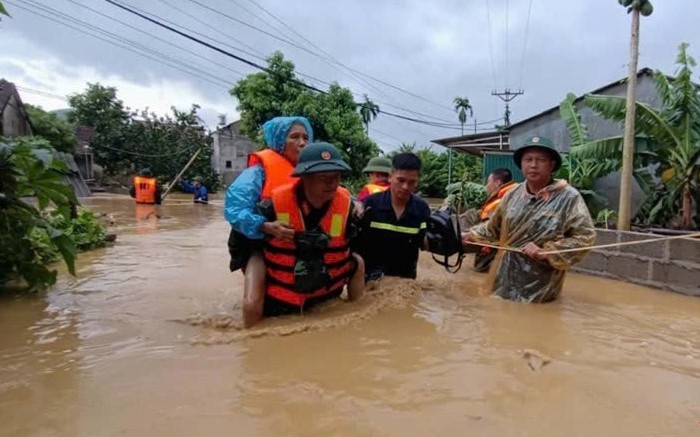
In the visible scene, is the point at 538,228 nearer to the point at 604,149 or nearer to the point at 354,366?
the point at 354,366

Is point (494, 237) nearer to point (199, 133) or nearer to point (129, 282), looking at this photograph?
point (129, 282)

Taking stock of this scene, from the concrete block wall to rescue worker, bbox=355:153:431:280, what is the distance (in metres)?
3.13

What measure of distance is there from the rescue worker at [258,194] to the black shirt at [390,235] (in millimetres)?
819

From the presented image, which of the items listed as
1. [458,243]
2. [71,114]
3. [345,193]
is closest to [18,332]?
[345,193]

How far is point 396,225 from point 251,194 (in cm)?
130

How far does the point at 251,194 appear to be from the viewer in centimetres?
371

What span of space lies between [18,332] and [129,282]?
195 centimetres

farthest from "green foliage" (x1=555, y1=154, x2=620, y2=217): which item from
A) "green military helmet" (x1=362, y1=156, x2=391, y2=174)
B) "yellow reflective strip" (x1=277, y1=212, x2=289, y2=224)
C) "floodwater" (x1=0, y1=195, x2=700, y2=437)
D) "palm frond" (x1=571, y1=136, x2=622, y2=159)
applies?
"yellow reflective strip" (x1=277, y1=212, x2=289, y2=224)

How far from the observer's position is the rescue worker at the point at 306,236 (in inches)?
140

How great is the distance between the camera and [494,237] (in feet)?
15.9

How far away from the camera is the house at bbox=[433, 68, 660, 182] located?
10.1m

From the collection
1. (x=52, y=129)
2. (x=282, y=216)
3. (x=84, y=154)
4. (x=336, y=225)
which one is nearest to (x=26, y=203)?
(x=282, y=216)

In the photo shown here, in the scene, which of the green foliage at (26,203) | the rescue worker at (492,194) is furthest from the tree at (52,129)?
the rescue worker at (492,194)

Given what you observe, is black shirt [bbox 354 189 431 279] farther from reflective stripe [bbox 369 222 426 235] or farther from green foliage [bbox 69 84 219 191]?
green foliage [bbox 69 84 219 191]
